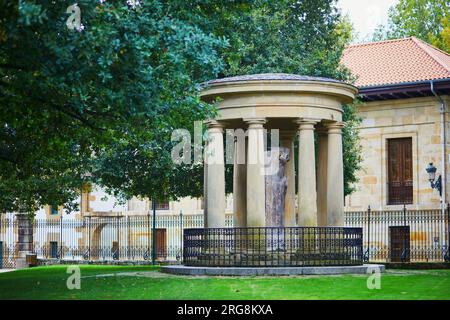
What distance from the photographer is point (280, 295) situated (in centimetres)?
1764

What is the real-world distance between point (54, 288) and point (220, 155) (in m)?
6.28

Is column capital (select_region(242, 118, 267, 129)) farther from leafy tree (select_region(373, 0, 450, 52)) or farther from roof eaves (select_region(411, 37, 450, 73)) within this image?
leafy tree (select_region(373, 0, 450, 52))

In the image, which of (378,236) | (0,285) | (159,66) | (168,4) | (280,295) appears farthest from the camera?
(378,236)

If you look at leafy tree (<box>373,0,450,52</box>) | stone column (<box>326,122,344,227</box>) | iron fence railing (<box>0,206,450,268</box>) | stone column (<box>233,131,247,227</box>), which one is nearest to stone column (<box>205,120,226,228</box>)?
stone column (<box>233,131,247,227</box>)

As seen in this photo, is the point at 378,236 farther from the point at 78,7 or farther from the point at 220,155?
the point at 78,7

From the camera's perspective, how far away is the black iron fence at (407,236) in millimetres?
39781

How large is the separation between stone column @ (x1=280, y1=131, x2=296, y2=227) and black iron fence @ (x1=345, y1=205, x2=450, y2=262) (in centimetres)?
1164

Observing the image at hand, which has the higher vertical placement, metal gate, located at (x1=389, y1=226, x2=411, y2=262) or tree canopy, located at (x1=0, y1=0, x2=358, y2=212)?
tree canopy, located at (x1=0, y1=0, x2=358, y2=212)

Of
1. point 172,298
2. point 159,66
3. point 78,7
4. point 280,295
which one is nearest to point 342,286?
point 280,295

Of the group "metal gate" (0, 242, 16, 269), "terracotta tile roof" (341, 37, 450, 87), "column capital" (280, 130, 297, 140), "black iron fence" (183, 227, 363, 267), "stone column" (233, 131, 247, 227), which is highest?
"terracotta tile roof" (341, 37, 450, 87)

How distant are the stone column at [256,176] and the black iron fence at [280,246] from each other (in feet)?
1.31

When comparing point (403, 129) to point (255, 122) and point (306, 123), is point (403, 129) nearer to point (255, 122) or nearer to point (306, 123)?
point (306, 123)

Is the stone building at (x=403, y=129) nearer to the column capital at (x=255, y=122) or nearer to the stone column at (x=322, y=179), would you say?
the stone column at (x=322, y=179)

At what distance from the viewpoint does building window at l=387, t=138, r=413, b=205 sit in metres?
44.9
